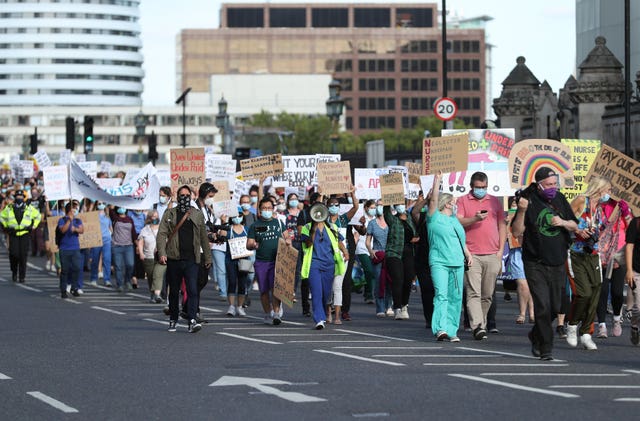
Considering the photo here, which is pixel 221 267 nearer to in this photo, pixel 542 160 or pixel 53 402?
pixel 542 160

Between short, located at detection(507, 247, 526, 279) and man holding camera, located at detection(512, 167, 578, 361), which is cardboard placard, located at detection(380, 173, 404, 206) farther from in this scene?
man holding camera, located at detection(512, 167, 578, 361)

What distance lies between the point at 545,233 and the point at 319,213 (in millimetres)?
5814

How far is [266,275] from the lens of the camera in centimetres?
2217

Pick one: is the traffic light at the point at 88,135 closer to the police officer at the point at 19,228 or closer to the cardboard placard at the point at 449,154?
the police officer at the point at 19,228

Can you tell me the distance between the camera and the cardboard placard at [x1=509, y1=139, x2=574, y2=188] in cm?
2298

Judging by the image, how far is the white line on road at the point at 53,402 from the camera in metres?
11.9

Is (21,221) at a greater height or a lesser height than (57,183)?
lesser

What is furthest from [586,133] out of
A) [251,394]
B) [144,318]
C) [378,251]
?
[251,394]

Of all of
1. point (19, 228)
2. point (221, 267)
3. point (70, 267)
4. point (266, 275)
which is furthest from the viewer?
point (19, 228)

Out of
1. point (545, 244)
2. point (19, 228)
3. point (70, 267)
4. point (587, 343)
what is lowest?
point (587, 343)

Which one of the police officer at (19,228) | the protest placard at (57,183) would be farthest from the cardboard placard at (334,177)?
the police officer at (19,228)

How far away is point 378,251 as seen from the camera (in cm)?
2431

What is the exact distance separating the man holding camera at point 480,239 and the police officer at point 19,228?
17028 mm

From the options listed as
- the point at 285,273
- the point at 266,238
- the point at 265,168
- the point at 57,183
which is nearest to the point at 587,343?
the point at 285,273
